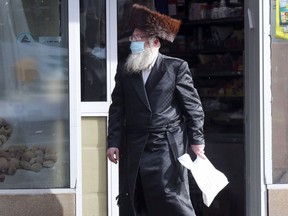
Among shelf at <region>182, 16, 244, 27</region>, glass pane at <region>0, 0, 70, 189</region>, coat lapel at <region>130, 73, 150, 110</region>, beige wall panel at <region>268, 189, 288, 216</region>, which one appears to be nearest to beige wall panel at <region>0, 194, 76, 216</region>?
glass pane at <region>0, 0, 70, 189</region>

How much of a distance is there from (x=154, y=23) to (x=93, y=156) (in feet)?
4.64

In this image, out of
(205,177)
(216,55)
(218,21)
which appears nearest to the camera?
(205,177)

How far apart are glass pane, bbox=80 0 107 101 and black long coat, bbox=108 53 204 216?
2.97ft

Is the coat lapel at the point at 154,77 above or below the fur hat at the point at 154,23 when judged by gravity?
below

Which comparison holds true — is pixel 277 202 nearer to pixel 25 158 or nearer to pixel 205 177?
pixel 205 177

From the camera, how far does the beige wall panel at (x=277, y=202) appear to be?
19.4 ft

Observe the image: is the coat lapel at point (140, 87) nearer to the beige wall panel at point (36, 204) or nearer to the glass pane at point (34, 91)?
the glass pane at point (34, 91)

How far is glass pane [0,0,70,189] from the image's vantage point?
237 inches

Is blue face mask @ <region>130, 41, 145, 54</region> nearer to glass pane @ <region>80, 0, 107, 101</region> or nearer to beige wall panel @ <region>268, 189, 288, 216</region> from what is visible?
glass pane @ <region>80, 0, 107, 101</region>

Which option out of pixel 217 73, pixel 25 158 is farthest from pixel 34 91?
pixel 217 73

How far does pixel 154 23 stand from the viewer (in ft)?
16.9

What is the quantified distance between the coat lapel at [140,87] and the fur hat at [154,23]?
32cm

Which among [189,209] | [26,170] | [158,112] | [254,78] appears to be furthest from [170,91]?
[26,170]

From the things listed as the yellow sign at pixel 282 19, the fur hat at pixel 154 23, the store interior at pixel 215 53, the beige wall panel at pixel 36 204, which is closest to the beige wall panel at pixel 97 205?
the beige wall panel at pixel 36 204
